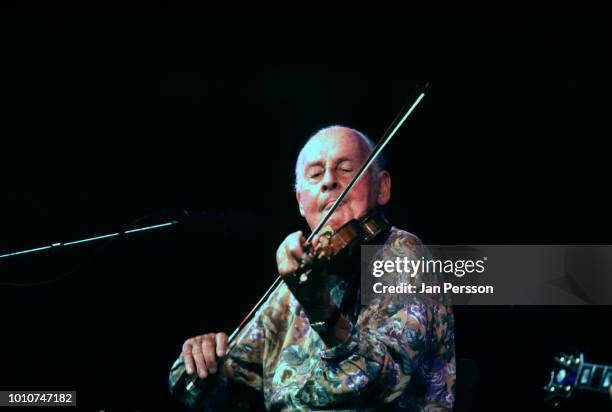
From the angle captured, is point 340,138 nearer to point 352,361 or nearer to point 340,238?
point 340,238

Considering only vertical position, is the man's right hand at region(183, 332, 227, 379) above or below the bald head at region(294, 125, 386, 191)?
below

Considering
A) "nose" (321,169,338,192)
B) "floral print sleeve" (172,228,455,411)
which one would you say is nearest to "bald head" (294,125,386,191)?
"nose" (321,169,338,192)

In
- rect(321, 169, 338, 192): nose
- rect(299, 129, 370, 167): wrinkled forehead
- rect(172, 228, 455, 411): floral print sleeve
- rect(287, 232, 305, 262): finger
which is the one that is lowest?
rect(172, 228, 455, 411): floral print sleeve

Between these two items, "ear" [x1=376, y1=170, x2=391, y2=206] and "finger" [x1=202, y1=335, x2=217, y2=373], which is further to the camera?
"ear" [x1=376, y1=170, x2=391, y2=206]

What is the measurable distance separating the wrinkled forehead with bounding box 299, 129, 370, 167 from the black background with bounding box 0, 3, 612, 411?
1.69 ft

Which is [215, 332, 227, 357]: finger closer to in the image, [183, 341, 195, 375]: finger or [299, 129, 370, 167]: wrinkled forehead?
[183, 341, 195, 375]: finger

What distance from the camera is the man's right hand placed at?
8.11ft

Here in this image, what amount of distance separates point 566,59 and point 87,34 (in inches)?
79.2

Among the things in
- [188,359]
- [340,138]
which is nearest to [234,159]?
[340,138]

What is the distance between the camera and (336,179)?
2.75 metres

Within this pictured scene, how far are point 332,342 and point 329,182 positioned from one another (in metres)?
0.73

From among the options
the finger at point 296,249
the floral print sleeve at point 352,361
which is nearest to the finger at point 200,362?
the floral print sleeve at point 352,361

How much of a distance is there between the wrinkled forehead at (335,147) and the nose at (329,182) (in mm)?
58

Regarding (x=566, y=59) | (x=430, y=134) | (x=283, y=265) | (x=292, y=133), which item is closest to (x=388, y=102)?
(x=430, y=134)
